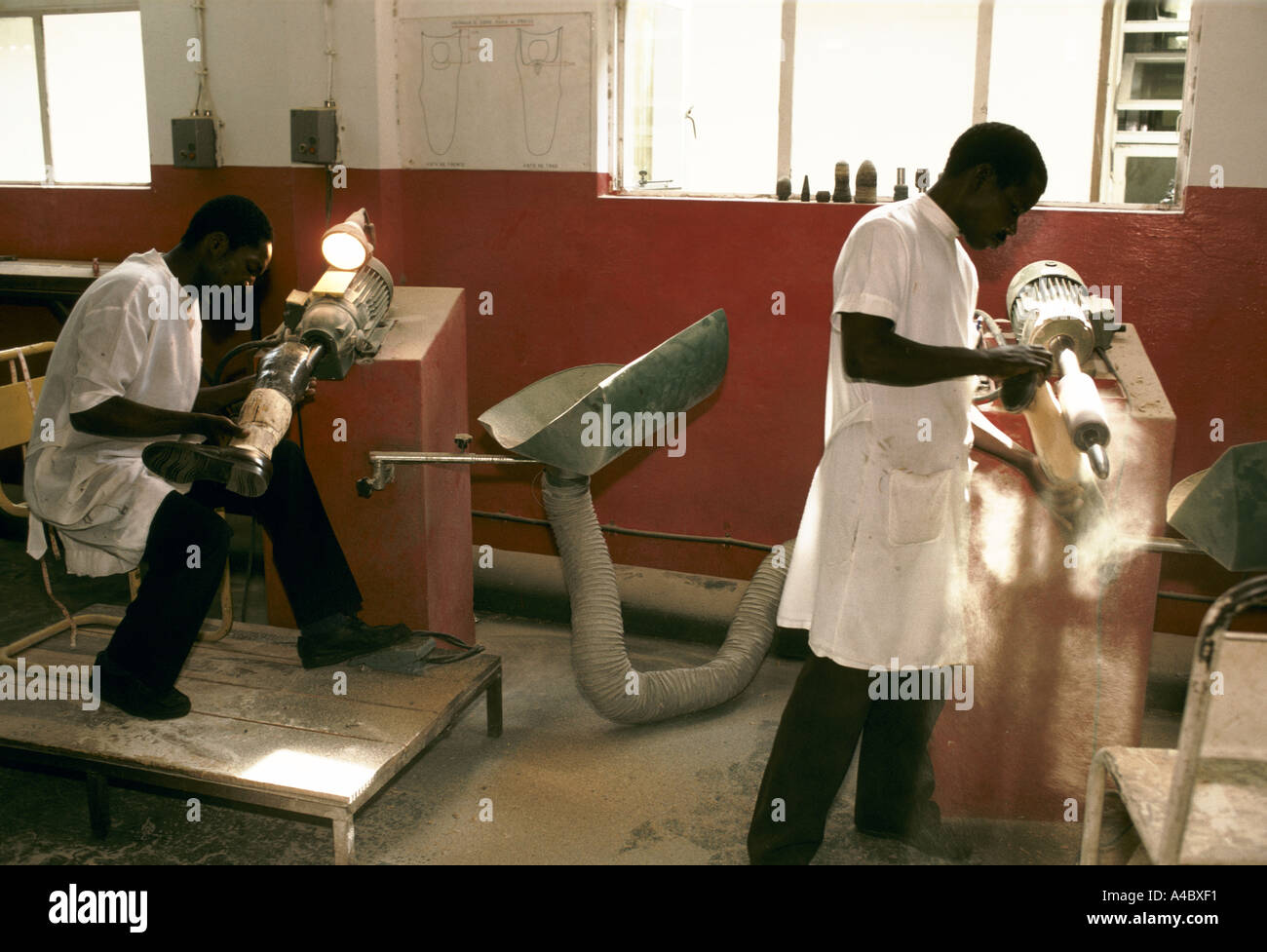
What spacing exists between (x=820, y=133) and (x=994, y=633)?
2.15 m

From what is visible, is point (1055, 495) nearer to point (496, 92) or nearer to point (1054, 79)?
point (1054, 79)

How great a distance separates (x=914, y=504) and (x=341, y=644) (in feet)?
5.47

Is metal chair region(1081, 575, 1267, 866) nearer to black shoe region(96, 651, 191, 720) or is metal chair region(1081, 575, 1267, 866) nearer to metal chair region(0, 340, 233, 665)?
black shoe region(96, 651, 191, 720)

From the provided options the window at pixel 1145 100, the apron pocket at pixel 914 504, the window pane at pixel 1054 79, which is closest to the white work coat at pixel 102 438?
the apron pocket at pixel 914 504

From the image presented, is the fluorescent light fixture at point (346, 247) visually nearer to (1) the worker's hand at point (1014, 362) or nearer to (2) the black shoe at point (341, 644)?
(2) the black shoe at point (341, 644)

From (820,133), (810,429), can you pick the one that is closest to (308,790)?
(810,429)

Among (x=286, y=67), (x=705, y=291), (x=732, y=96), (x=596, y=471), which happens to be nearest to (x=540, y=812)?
(x=596, y=471)

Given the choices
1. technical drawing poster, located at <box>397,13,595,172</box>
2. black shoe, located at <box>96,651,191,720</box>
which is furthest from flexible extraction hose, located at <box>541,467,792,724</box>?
technical drawing poster, located at <box>397,13,595,172</box>

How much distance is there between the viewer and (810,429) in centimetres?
413

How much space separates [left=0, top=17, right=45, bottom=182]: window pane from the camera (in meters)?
5.39

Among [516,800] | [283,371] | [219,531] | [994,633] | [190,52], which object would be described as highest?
[190,52]

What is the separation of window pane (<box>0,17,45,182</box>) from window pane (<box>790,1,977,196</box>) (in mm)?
3834

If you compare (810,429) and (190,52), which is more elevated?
(190,52)

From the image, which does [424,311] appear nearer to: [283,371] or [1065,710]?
[283,371]
